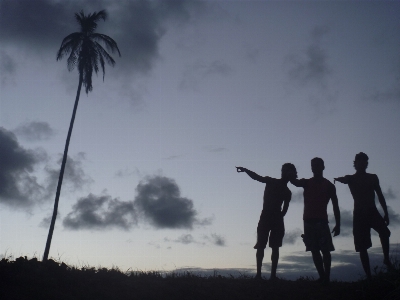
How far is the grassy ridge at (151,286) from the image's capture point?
6922 mm

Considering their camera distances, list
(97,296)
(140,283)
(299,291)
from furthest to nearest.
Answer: (140,283), (299,291), (97,296)

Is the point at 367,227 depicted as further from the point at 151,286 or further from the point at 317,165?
the point at 151,286

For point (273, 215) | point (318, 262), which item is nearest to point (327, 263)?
point (318, 262)

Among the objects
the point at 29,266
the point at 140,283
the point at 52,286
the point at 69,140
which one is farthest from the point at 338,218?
the point at 69,140

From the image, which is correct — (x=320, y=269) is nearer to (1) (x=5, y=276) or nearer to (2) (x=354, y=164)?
(2) (x=354, y=164)

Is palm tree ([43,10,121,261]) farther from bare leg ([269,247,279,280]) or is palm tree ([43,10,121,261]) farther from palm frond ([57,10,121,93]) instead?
bare leg ([269,247,279,280])

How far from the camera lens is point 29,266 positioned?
8.04 metres

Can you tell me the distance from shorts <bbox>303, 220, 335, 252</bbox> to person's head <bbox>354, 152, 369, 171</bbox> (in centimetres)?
144

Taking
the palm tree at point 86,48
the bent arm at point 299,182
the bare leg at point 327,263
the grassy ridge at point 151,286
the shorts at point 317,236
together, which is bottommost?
the grassy ridge at point 151,286

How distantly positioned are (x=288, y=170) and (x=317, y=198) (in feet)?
3.17

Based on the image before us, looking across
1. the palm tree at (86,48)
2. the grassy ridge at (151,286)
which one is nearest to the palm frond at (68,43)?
the palm tree at (86,48)

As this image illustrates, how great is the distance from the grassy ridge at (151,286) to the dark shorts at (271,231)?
832 millimetres

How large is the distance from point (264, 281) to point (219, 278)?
3.96 feet

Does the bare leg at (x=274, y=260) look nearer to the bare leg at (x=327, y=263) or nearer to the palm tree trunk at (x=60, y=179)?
the bare leg at (x=327, y=263)
